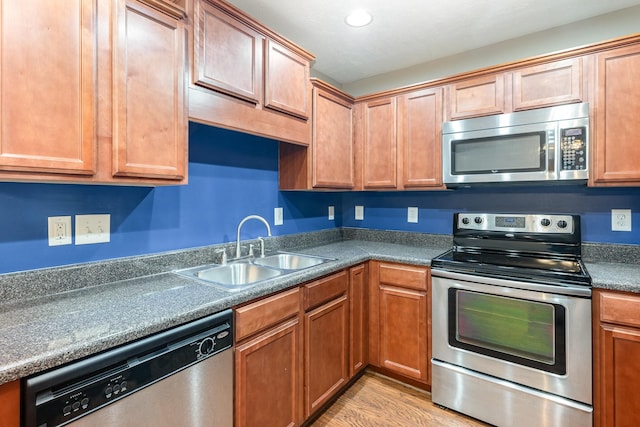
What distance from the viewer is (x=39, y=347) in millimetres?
870

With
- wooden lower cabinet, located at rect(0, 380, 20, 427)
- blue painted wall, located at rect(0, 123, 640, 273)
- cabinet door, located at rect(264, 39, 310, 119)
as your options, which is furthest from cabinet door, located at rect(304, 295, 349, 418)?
cabinet door, located at rect(264, 39, 310, 119)

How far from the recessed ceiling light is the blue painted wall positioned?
100 cm

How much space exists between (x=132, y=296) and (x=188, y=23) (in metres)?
1.28

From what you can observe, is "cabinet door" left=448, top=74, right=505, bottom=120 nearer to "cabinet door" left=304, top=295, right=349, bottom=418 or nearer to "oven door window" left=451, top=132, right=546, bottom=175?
"oven door window" left=451, top=132, right=546, bottom=175

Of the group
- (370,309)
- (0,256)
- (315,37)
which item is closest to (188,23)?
(315,37)

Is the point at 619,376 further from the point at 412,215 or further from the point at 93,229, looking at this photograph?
the point at 93,229

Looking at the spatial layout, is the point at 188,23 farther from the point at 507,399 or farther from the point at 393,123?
the point at 507,399

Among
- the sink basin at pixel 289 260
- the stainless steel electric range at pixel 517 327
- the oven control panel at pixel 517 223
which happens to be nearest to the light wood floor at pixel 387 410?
the stainless steel electric range at pixel 517 327

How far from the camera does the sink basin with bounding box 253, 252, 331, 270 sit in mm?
2170

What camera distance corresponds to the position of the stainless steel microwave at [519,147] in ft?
6.11

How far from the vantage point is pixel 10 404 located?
2.65 ft

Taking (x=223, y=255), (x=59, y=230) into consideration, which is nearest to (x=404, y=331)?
(x=223, y=255)

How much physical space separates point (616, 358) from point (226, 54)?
253 centimetres

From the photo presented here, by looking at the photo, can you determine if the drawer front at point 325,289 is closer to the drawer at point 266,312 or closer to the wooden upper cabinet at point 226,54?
the drawer at point 266,312
